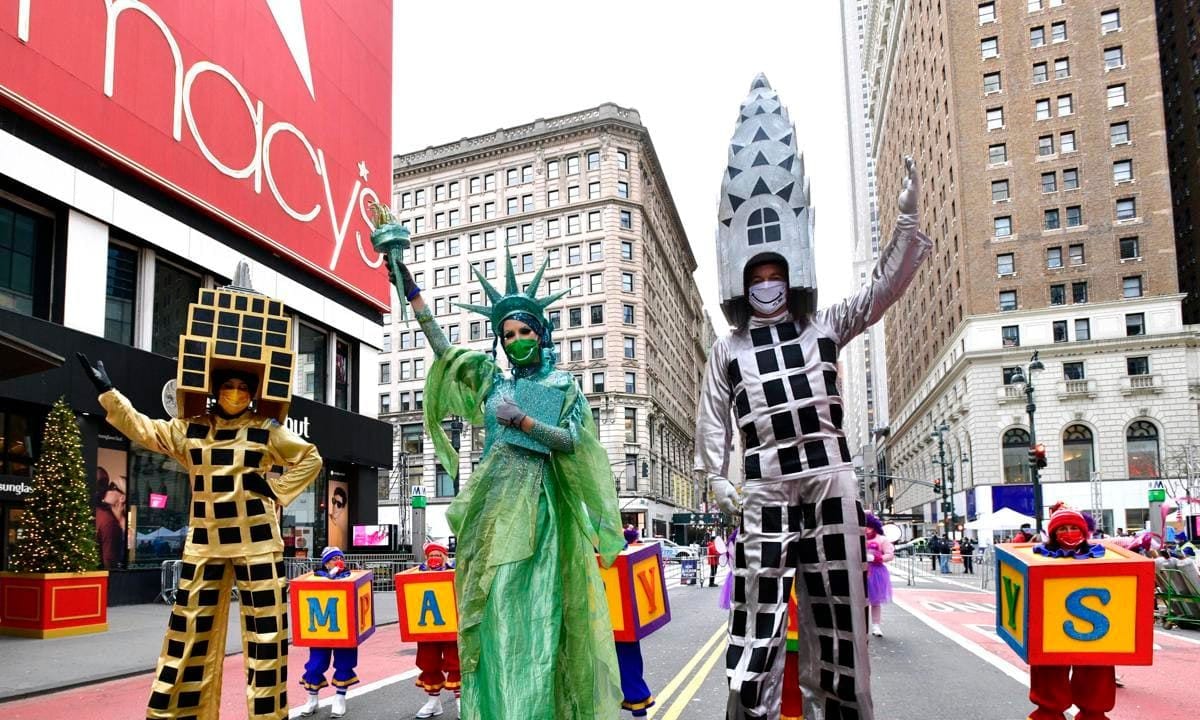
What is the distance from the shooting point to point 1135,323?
49.8 m

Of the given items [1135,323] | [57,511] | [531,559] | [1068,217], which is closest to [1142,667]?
[531,559]

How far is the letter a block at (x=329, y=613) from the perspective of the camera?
27.0 feet

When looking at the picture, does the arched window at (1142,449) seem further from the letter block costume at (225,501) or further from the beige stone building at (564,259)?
the letter block costume at (225,501)

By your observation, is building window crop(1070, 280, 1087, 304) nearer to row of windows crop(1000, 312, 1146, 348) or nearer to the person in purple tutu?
row of windows crop(1000, 312, 1146, 348)

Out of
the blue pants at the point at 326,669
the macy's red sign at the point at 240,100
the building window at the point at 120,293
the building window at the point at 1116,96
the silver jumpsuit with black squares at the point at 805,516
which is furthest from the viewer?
the building window at the point at 1116,96

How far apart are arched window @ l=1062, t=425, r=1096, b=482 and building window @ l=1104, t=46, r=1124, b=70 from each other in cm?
2037

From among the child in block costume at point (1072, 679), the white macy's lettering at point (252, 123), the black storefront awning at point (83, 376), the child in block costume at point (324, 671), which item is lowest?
the child in block costume at point (324, 671)

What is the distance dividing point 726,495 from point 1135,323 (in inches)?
2074

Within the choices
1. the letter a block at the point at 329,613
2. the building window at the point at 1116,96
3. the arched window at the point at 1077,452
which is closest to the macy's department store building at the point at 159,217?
the letter a block at the point at 329,613

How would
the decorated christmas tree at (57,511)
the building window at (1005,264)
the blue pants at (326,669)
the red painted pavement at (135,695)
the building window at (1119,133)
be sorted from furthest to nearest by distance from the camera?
the building window at (1005,264), the building window at (1119,133), the decorated christmas tree at (57,511), the red painted pavement at (135,695), the blue pants at (326,669)

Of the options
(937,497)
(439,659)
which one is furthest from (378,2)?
(937,497)

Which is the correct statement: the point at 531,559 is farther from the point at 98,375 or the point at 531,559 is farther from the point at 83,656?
the point at 83,656

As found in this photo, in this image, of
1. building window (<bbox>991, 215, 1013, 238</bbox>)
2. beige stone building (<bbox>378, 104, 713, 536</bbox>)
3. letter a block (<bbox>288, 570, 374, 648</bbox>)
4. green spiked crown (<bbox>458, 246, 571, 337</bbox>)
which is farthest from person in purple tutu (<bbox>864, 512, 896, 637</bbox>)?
beige stone building (<bbox>378, 104, 713, 536</bbox>)

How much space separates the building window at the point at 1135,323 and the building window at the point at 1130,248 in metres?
3.22
